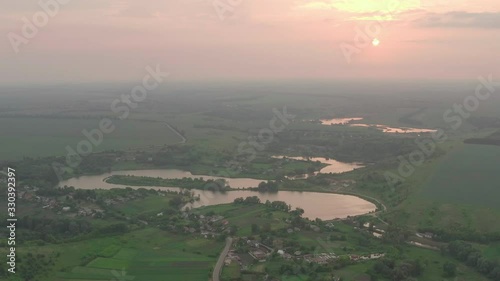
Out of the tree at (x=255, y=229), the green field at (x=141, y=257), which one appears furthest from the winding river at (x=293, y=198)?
the green field at (x=141, y=257)

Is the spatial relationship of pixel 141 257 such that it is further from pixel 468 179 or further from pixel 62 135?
pixel 62 135

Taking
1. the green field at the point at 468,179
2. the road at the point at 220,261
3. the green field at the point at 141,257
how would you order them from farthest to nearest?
1. the green field at the point at 468,179
2. the green field at the point at 141,257
3. the road at the point at 220,261

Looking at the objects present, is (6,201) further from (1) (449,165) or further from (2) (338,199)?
(1) (449,165)

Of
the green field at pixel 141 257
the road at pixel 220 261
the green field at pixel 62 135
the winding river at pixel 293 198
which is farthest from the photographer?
the green field at pixel 62 135

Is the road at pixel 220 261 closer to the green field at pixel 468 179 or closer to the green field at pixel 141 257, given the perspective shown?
the green field at pixel 141 257

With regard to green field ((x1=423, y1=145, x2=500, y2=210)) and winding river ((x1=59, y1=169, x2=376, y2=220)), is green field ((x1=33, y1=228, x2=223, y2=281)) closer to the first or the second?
winding river ((x1=59, y1=169, x2=376, y2=220))

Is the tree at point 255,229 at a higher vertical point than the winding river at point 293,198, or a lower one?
lower

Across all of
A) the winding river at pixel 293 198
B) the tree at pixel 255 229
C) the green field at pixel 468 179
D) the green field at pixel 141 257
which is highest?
the green field at pixel 468 179
